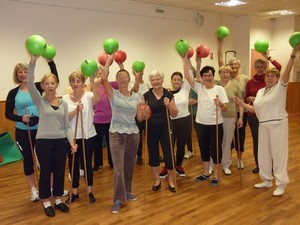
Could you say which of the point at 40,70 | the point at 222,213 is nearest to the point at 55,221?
the point at 222,213

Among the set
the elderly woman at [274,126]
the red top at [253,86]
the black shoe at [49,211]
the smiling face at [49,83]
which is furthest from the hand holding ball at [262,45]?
the black shoe at [49,211]

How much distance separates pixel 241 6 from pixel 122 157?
619 centimetres

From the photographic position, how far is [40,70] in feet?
19.8

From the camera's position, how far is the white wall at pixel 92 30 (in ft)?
18.5

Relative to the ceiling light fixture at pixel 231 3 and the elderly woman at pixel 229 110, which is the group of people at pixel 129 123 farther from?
the ceiling light fixture at pixel 231 3

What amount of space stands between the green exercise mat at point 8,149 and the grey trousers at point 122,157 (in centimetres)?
273

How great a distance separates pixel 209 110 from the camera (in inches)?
157

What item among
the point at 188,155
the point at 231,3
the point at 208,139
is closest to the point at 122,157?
the point at 208,139

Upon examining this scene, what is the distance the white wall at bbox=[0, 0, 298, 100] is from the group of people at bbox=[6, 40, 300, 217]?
84.0 inches

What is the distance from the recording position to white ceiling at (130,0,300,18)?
7541mm

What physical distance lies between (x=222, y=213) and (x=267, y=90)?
4.51 feet

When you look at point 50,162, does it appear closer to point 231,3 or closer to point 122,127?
point 122,127

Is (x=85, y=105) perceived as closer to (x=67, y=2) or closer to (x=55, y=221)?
(x=55, y=221)

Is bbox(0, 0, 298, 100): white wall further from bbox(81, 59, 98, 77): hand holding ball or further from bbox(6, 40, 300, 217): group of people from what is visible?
bbox(81, 59, 98, 77): hand holding ball
